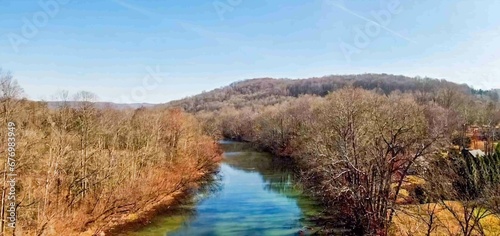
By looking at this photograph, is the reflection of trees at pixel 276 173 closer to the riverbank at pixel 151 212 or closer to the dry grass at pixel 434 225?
the dry grass at pixel 434 225

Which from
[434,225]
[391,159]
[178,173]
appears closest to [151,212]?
[178,173]

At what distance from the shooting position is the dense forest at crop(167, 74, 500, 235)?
19016 mm

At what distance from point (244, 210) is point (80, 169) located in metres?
12.5

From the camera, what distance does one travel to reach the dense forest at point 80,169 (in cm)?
1862

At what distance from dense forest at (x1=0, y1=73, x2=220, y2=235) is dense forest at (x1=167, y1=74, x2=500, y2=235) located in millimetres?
13369

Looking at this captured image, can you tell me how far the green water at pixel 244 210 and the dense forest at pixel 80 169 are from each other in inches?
105

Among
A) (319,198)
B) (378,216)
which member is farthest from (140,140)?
(378,216)

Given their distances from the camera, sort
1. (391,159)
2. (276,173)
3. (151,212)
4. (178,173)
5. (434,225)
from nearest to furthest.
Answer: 1. (391,159)
2. (434,225)
3. (151,212)
4. (178,173)
5. (276,173)

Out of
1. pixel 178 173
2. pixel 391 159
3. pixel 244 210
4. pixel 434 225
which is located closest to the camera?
pixel 391 159

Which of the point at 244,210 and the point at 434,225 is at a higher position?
the point at 434,225

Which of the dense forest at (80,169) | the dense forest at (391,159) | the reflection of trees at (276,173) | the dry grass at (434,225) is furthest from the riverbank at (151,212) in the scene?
the dry grass at (434,225)

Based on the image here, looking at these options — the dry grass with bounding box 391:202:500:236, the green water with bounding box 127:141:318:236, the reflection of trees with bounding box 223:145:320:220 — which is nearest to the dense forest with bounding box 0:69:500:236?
the dry grass with bounding box 391:202:500:236

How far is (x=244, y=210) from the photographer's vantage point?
29.8 meters

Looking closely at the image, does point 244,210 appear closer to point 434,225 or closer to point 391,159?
point 434,225
